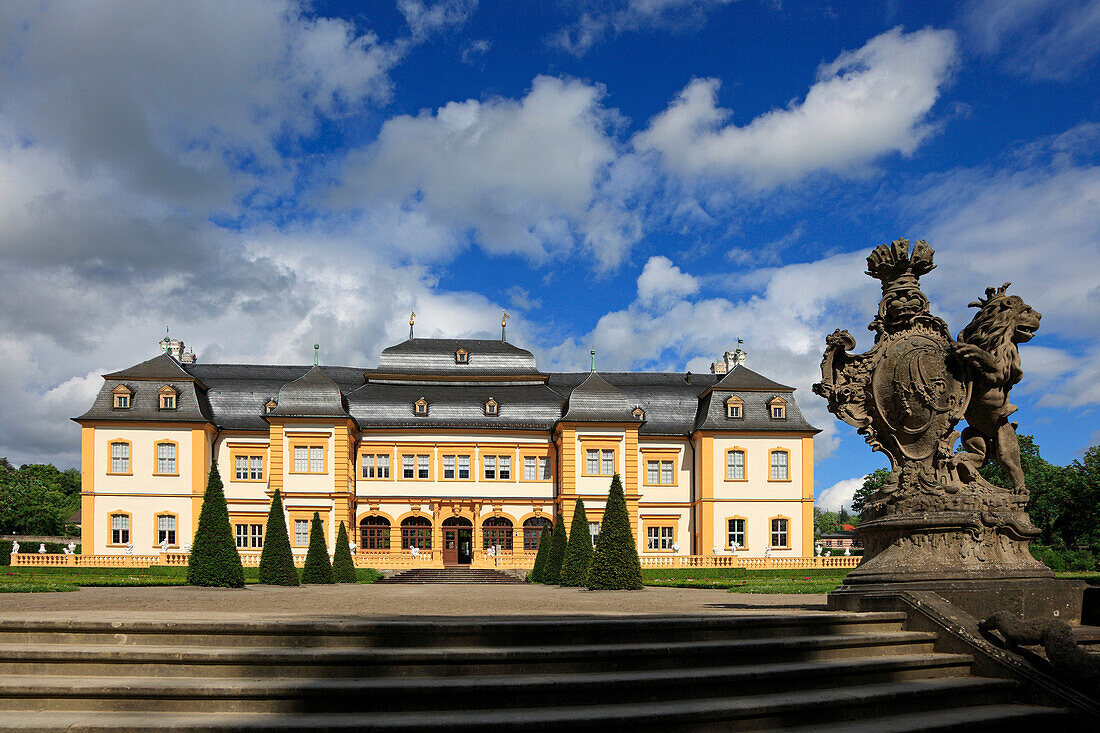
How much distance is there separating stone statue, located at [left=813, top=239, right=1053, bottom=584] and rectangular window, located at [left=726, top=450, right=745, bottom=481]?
132ft

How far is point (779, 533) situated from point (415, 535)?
20237mm

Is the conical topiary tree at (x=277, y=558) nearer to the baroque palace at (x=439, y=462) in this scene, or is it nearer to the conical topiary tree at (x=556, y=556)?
the conical topiary tree at (x=556, y=556)

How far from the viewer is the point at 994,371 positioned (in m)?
10.1

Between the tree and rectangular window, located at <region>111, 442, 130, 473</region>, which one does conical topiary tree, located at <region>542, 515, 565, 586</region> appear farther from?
the tree

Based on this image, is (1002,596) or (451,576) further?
(451,576)

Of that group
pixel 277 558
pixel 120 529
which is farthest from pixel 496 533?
pixel 277 558

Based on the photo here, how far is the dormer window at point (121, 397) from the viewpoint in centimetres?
4906

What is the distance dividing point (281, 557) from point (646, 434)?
26.4 metres

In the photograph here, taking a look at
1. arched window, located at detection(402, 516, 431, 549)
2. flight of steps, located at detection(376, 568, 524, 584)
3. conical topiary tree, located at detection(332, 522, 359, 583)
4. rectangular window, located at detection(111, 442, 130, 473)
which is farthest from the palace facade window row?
rectangular window, located at detection(111, 442, 130, 473)

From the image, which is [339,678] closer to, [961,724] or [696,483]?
[961,724]

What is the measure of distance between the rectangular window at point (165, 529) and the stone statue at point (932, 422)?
45080 mm

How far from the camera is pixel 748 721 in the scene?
265 inches

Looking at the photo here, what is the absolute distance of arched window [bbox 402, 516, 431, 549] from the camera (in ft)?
162

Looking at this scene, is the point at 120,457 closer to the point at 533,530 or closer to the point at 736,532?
the point at 533,530
